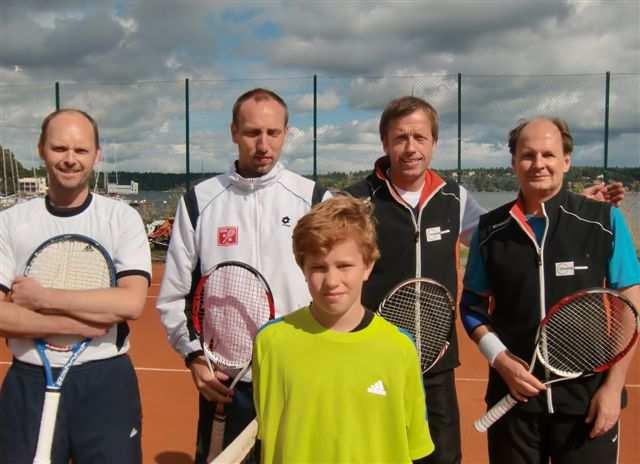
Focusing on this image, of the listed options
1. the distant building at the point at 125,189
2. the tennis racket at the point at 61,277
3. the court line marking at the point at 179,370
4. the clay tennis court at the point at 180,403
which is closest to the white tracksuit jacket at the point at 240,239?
the tennis racket at the point at 61,277

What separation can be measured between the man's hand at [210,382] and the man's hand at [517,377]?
39.1 inches

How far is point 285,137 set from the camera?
2.43 m

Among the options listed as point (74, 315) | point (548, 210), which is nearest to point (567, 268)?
point (548, 210)

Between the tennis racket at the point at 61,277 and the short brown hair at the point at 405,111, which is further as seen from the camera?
the short brown hair at the point at 405,111

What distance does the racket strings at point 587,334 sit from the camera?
2240mm

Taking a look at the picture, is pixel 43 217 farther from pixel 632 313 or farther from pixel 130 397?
pixel 632 313

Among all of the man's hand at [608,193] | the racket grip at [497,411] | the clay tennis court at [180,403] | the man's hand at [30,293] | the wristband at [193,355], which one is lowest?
the clay tennis court at [180,403]

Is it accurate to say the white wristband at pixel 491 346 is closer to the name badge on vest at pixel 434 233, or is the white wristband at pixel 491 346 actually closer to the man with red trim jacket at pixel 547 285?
the man with red trim jacket at pixel 547 285

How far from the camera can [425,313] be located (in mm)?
2512

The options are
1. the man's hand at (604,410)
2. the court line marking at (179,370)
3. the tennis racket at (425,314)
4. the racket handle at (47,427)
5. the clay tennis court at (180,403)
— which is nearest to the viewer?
the racket handle at (47,427)

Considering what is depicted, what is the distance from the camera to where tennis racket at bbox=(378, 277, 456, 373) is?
2.46m

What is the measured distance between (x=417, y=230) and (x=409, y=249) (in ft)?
0.29

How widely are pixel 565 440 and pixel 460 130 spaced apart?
345 inches

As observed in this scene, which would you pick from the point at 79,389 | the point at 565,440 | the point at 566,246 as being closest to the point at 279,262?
the point at 79,389
